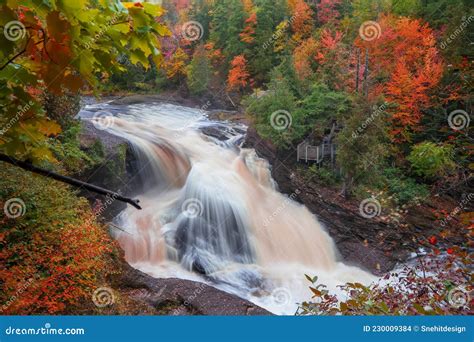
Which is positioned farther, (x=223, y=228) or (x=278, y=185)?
(x=278, y=185)

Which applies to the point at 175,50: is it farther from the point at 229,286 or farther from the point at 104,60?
the point at 104,60

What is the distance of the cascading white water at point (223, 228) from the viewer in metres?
8.43

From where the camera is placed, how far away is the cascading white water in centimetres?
843

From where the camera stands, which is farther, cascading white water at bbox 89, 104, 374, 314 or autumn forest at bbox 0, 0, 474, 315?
cascading white water at bbox 89, 104, 374, 314

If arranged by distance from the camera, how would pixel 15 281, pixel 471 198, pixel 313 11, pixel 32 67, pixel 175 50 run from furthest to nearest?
pixel 175 50
pixel 313 11
pixel 471 198
pixel 15 281
pixel 32 67

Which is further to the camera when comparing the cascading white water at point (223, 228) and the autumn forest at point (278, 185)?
the cascading white water at point (223, 228)

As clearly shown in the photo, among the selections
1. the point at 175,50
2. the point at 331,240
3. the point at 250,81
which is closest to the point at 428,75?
the point at 331,240

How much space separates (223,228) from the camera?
9812 millimetres

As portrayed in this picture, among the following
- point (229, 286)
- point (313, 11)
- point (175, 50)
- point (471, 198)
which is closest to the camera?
point (229, 286)

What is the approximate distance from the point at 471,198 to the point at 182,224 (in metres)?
10.4

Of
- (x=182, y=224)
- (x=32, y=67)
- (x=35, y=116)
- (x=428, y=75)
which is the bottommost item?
(x=182, y=224)

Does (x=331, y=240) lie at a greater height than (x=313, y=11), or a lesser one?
lesser

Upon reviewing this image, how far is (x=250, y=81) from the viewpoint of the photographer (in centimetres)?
1945

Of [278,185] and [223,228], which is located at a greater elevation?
[278,185]
